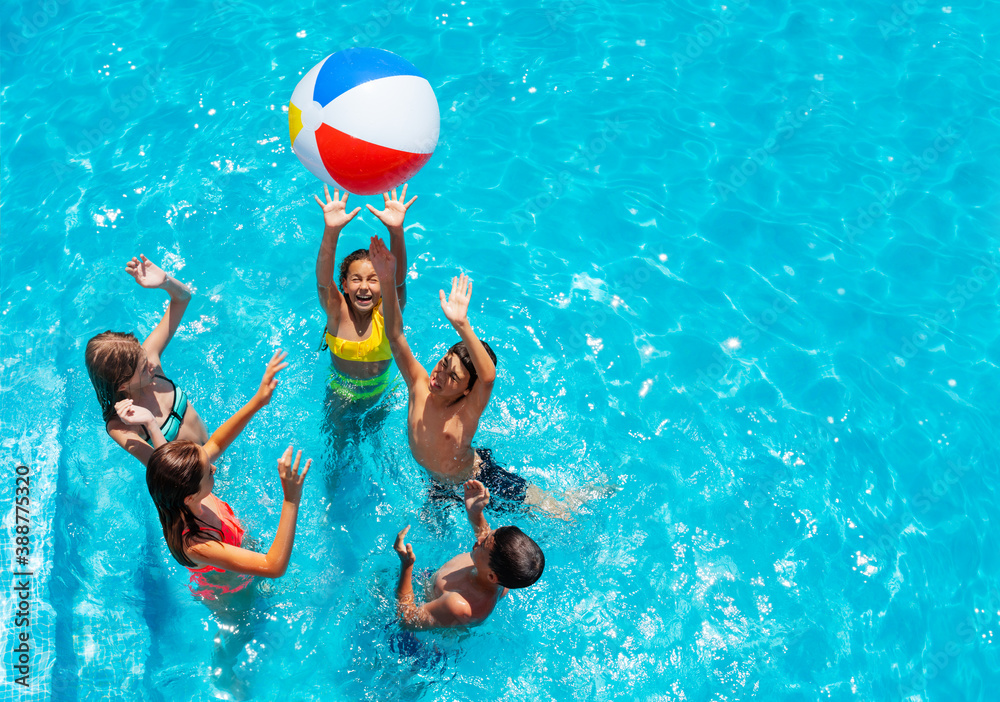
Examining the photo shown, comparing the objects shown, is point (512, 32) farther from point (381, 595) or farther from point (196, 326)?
point (381, 595)

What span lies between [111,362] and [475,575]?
269 centimetres

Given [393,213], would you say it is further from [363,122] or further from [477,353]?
[477,353]

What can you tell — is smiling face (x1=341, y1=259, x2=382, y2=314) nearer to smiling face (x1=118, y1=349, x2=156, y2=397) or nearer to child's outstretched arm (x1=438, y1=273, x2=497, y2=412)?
child's outstretched arm (x1=438, y1=273, x2=497, y2=412)

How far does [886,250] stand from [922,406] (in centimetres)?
186

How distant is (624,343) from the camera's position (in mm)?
7043

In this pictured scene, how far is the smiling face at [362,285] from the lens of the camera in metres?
5.40

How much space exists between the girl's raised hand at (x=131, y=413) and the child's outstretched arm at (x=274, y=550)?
960 mm

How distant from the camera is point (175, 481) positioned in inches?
150

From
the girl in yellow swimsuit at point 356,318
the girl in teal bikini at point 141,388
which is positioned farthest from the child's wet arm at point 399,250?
the girl in teal bikini at point 141,388

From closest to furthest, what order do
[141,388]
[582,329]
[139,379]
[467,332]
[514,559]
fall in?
[514,559] < [467,332] < [139,379] < [141,388] < [582,329]

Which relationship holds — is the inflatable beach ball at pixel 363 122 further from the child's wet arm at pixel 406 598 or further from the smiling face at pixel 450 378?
the child's wet arm at pixel 406 598

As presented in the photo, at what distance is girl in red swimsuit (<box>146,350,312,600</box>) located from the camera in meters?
3.85

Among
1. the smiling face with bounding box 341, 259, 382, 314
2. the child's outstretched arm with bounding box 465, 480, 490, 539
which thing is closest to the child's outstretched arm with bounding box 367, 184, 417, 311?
the smiling face with bounding box 341, 259, 382, 314

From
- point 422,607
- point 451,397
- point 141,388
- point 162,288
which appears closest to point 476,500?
point 451,397
